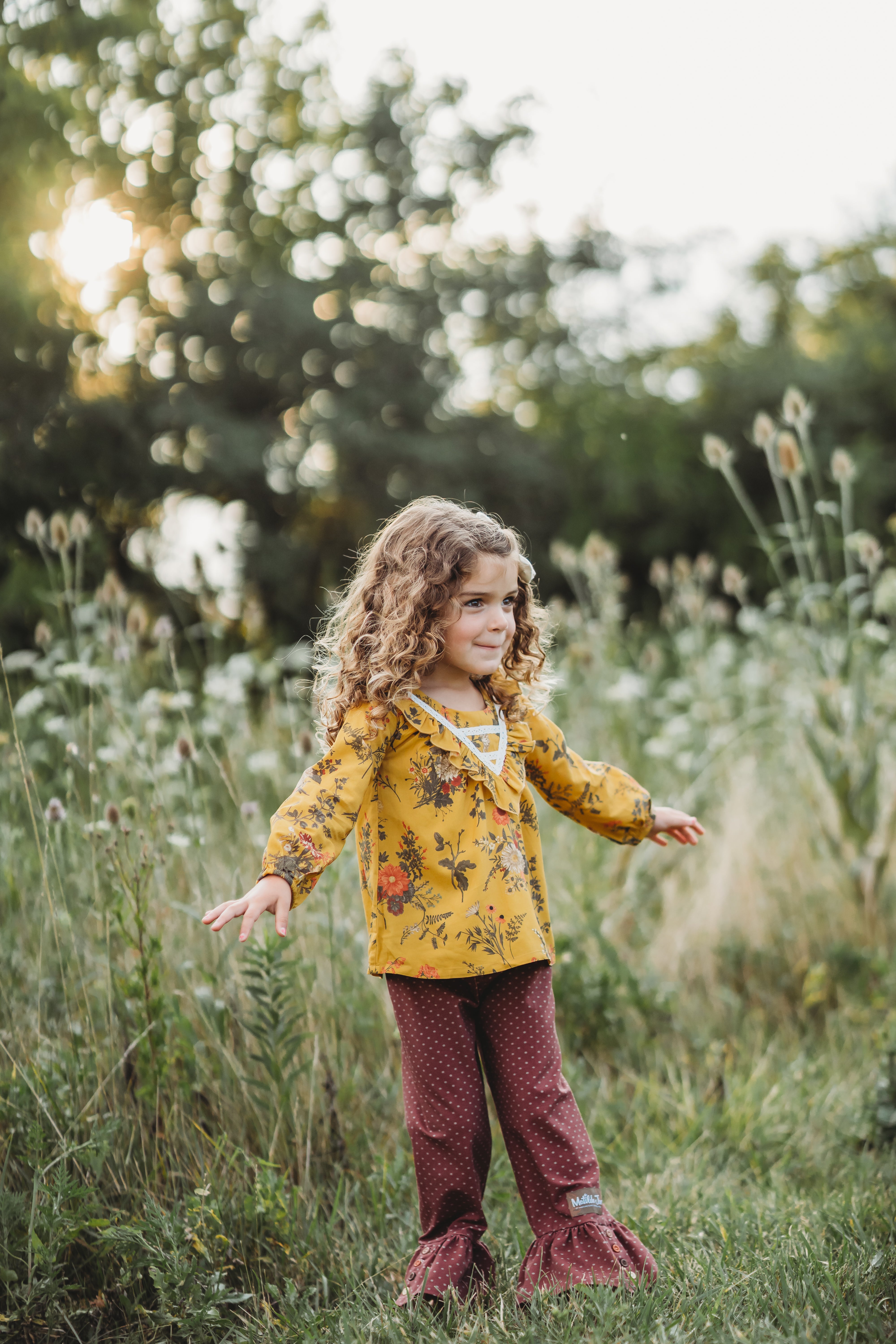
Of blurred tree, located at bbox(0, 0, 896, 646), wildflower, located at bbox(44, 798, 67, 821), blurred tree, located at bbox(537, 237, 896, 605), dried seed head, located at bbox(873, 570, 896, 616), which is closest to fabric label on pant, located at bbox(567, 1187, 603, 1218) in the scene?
wildflower, located at bbox(44, 798, 67, 821)

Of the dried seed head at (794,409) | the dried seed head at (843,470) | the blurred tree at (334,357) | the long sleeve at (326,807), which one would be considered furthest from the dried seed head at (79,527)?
the blurred tree at (334,357)

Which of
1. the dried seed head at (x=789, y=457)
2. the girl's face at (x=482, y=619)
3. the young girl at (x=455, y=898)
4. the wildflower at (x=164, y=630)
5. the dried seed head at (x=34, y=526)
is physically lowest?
the young girl at (x=455, y=898)

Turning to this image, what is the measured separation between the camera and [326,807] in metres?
2.13

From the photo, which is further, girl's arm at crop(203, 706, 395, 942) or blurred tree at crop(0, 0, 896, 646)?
blurred tree at crop(0, 0, 896, 646)

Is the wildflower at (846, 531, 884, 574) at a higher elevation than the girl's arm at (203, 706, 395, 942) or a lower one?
higher

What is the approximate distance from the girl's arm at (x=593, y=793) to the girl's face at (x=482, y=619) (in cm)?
24

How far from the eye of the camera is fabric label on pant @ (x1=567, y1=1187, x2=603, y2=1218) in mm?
2176

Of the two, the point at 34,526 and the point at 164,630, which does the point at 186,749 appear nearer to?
the point at 164,630

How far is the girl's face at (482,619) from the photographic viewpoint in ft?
7.46

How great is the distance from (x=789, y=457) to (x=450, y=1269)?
2.85 metres

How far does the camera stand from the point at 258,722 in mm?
4797

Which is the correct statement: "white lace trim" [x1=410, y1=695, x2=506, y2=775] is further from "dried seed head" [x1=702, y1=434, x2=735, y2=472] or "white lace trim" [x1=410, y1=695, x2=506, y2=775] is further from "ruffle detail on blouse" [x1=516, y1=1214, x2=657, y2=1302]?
"dried seed head" [x1=702, y1=434, x2=735, y2=472]

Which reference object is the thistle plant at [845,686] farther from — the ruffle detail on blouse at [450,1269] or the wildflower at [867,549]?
the ruffle detail on blouse at [450,1269]

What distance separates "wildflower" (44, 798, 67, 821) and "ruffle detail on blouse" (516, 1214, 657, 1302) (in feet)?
4.90
